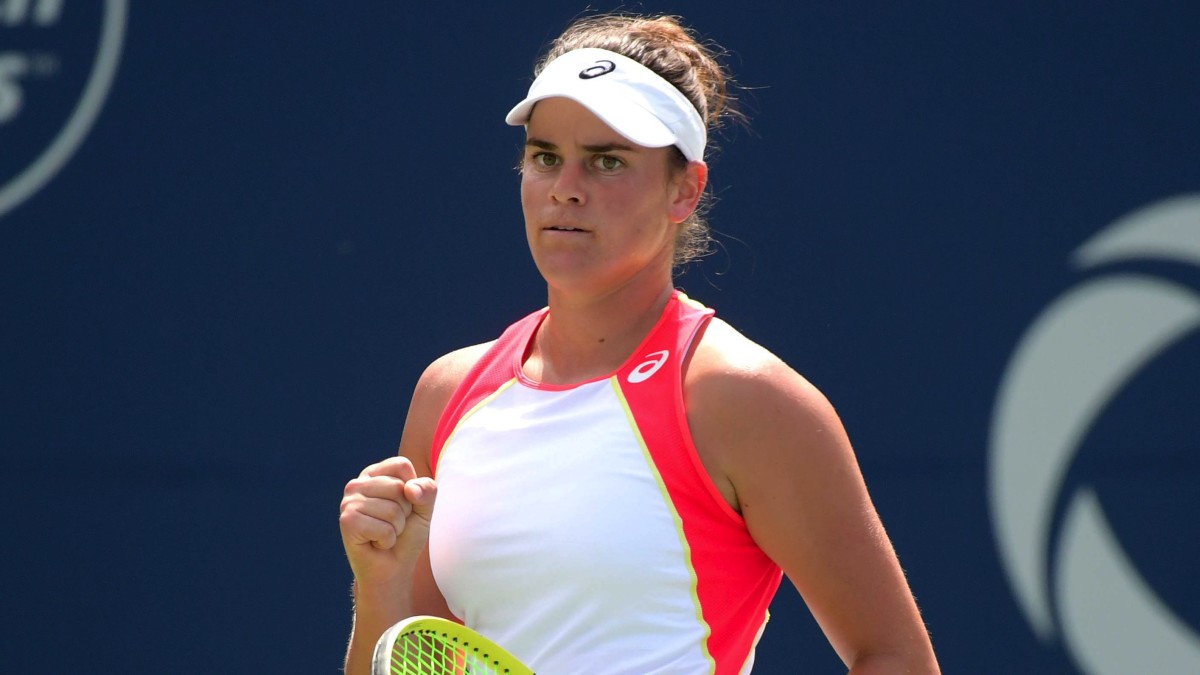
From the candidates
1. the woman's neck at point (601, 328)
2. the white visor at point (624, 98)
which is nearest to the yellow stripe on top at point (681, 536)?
the woman's neck at point (601, 328)

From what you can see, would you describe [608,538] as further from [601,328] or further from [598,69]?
[598,69]

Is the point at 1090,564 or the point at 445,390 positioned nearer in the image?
the point at 445,390

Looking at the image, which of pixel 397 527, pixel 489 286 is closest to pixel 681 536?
pixel 397 527

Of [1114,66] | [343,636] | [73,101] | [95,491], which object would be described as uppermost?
[1114,66]

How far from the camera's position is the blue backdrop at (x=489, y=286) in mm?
3135

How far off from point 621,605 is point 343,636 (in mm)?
1695

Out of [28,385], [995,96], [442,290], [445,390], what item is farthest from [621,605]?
[28,385]

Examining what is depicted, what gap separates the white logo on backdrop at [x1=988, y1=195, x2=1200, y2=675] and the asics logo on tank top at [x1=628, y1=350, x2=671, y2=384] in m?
1.55

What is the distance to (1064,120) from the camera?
315 cm

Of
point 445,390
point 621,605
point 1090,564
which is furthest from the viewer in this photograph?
point 1090,564

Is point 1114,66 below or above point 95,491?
above

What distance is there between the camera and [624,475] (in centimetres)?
172

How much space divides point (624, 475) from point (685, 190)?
399mm

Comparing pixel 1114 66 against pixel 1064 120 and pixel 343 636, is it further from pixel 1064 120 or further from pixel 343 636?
pixel 343 636
